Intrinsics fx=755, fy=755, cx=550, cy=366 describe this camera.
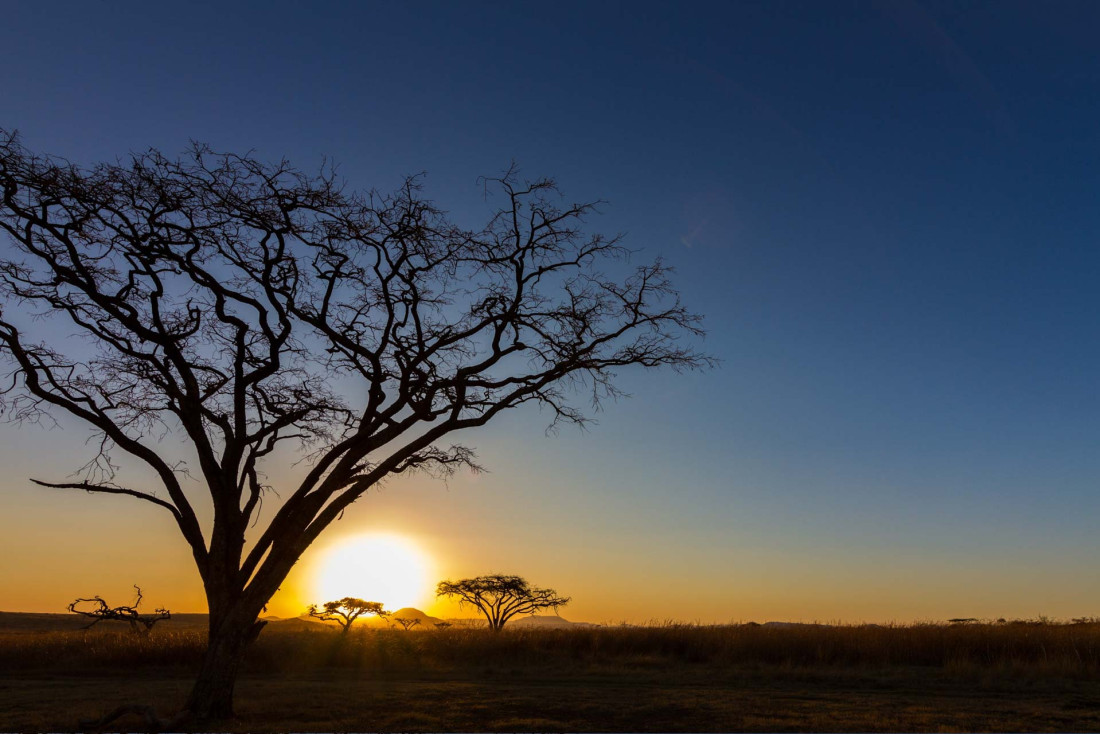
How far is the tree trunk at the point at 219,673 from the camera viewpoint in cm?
1208

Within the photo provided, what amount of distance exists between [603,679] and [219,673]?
12.2 m

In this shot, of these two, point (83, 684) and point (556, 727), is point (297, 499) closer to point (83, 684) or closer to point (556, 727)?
point (556, 727)

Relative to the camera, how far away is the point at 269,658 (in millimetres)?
25969

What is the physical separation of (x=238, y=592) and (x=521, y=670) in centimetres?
1400

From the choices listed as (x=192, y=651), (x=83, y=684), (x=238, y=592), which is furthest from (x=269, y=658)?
(x=238, y=592)

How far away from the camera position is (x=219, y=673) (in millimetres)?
12344

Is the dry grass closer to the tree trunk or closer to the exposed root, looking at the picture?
the tree trunk

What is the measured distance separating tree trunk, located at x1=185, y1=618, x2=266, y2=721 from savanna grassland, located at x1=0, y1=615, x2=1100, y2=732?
47 cm

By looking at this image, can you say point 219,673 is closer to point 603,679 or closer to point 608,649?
point 603,679

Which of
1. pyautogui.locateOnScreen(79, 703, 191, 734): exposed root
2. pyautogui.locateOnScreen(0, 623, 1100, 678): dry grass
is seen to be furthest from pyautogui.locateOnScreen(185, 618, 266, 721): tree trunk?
pyautogui.locateOnScreen(0, 623, 1100, 678): dry grass

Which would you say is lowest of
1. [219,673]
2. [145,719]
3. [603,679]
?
[603,679]

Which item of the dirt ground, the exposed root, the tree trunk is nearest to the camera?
the exposed root

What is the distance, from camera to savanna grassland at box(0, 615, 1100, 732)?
1291 centimetres

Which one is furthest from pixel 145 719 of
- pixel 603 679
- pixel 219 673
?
pixel 603 679
